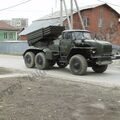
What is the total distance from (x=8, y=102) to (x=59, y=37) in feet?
34.1

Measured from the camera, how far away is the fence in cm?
4317

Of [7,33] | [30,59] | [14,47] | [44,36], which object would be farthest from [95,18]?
[44,36]

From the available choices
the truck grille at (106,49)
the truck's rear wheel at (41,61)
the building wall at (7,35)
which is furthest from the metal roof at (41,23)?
the truck grille at (106,49)

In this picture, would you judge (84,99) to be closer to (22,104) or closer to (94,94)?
(94,94)

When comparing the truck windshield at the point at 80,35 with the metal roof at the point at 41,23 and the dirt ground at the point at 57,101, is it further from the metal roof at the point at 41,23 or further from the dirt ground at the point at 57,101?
the metal roof at the point at 41,23

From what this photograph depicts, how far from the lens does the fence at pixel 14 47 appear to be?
1700 inches

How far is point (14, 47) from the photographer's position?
44.9 meters

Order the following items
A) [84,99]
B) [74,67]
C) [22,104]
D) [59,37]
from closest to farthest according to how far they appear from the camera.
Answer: [22,104] < [84,99] < [74,67] < [59,37]

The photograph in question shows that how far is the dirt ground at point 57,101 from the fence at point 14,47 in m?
28.5

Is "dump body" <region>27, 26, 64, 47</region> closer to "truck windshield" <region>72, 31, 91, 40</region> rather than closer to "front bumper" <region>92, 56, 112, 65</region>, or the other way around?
"truck windshield" <region>72, 31, 91, 40</region>

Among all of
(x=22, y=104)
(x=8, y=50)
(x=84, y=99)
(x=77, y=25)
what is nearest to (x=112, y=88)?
(x=84, y=99)

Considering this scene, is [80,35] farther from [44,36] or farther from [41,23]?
[41,23]

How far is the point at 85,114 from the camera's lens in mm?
9047

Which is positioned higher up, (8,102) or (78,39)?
(78,39)
